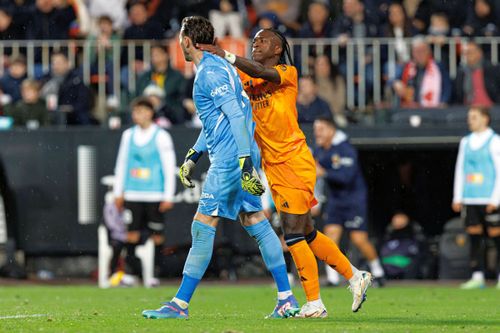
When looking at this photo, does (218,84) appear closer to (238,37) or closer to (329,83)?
(329,83)

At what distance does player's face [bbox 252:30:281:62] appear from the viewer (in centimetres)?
1018

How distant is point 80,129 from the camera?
61.2ft

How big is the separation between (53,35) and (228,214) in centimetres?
1124

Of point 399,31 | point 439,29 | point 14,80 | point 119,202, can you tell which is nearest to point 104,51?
point 14,80

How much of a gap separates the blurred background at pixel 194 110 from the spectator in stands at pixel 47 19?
0.02 metres

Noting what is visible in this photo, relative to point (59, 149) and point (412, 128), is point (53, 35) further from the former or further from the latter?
point (412, 128)

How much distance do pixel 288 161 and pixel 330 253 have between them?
77 centimetres

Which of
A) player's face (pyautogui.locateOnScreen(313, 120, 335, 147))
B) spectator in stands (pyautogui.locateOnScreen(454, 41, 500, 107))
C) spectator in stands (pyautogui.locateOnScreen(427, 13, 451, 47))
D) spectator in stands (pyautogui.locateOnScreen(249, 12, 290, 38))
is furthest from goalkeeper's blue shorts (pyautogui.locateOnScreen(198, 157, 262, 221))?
spectator in stands (pyautogui.locateOnScreen(427, 13, 451, 47))

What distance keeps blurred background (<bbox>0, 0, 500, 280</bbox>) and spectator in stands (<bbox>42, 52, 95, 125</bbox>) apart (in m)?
0.02

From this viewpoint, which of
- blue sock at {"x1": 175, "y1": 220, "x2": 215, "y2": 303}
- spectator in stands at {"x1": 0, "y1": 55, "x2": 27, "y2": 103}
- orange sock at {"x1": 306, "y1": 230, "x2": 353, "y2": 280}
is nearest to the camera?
blue sock at {"x1": 175, "y1": 220, "x2": 215, "y2": 303}

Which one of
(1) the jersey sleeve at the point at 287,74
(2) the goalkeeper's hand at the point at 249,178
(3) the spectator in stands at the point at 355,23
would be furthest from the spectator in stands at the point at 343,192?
(2) the goalkeeper's hand at the point at 249,178

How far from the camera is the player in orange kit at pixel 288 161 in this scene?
10.2 m

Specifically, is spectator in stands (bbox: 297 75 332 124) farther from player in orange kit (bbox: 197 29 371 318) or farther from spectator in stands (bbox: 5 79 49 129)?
player in orange kit (bbox: 197 29 371 318)

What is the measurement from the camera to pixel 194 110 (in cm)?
1906
